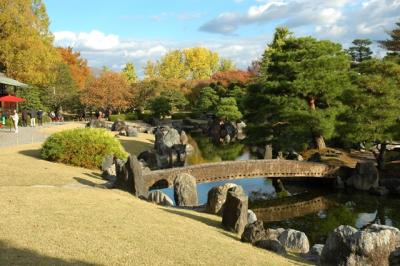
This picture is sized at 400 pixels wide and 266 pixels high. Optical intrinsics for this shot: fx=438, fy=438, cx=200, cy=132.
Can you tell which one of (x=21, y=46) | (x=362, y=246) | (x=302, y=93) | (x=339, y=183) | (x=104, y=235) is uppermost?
(x=21, y=46)

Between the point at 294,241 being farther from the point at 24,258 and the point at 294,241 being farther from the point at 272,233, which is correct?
the point at 24,258

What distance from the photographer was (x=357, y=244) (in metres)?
9.62

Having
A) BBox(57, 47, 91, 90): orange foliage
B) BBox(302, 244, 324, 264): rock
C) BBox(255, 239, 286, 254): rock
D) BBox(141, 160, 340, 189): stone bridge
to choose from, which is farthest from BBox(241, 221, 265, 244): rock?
BBox(57, 47, 91, 90): orange foliage

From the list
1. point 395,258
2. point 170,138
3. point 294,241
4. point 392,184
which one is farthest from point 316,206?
point 170,138

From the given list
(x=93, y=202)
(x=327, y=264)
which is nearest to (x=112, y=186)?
(x=93, y=202)

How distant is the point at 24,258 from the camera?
7.02 metres

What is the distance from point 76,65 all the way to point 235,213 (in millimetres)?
79761

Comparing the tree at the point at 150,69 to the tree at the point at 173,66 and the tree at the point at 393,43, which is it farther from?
the tree at the point at 393,43

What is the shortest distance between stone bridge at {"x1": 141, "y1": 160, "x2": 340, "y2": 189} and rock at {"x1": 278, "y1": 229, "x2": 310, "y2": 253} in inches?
265

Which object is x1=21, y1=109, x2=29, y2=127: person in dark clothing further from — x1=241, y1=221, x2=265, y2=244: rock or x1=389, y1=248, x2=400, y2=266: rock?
x1=389, y1=248, x2=400, y2=266: rock

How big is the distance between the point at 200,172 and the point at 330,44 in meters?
12.7

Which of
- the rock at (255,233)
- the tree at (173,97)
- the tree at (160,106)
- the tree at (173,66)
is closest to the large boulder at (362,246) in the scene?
the rock at (255,233)

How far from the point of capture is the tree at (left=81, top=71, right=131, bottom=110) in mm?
57750

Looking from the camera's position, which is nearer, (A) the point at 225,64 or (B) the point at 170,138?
(B) the point at 170,138
